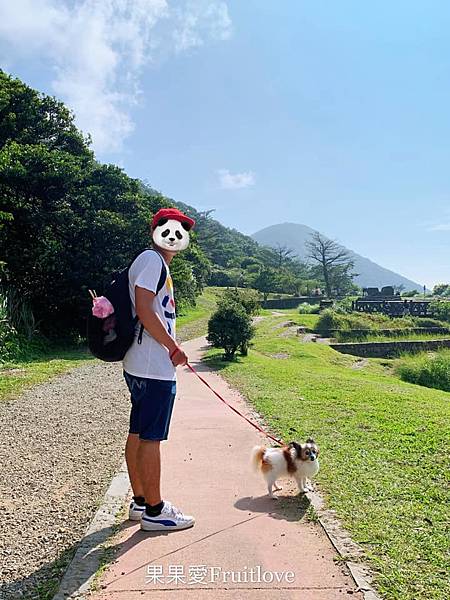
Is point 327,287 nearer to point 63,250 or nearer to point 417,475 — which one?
point 63,250

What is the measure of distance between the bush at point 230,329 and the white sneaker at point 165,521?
31.9ft

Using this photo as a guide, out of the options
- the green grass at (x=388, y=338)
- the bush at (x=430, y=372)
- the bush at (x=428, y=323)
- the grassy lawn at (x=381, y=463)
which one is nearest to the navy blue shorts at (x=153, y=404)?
the grassy lawn at (x=381, y=463)

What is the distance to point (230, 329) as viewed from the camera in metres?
13.1

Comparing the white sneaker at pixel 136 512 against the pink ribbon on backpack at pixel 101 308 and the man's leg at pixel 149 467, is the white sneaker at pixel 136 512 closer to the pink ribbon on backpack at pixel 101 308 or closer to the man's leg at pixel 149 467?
the man's leg at pixel 149 467

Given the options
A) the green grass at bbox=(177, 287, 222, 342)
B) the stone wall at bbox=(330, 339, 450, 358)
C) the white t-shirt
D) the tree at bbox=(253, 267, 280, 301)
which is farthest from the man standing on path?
the tree at bbox=(253, 267, 280, 301)

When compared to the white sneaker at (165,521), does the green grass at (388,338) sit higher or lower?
lower

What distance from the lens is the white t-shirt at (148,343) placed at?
2.99m

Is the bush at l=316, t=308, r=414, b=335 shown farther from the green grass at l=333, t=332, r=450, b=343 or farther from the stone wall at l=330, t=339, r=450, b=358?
the stone wall at l=330, t=339, r=450, b=358

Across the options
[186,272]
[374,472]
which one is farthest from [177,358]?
[186,272]

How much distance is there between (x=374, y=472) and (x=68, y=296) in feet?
38.9

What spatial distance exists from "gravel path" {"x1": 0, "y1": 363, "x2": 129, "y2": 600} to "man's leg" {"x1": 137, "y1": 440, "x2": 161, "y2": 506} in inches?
21.8

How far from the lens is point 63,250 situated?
47.4 feet

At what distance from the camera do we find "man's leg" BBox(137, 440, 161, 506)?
3.12m

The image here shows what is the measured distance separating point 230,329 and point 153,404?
1005 cm
